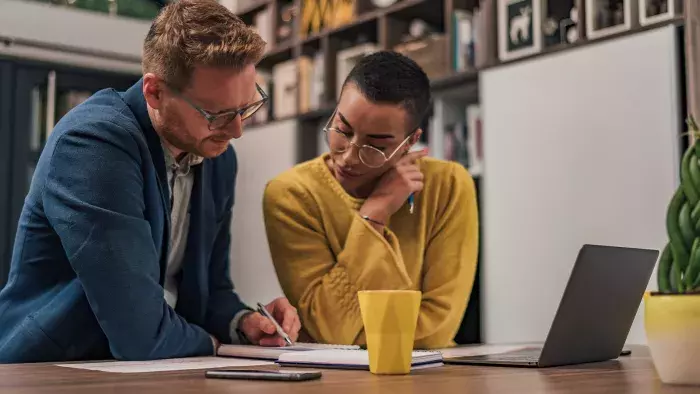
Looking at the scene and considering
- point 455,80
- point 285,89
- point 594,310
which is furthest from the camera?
point 285,89

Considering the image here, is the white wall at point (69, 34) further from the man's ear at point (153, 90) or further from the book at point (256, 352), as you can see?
the book at point (256, 352)

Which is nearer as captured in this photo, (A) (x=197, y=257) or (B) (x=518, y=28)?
(A) (x=197, y=257)

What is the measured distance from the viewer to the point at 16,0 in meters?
4.13

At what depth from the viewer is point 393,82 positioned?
1.76 meters

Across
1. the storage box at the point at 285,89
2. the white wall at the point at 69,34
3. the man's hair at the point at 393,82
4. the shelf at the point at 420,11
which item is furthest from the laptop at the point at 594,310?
the white wall at the point at 69,34

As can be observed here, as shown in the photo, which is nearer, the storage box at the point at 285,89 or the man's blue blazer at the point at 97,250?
the man's blue blazer at the point at 97,250

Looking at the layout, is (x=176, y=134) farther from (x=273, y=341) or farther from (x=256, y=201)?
→ (x=256, y=201)

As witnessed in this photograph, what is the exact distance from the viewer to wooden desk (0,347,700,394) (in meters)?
0.75

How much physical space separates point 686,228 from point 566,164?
2040mm

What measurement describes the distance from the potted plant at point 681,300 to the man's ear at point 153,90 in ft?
2.96

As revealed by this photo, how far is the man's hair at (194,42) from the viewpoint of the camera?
1.42m

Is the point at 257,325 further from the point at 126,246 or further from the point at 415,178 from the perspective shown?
the point at 415,178

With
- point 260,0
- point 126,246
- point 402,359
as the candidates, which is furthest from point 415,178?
point 260,0

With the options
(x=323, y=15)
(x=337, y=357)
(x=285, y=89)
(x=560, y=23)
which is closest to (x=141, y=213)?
(x=337, y=357)
